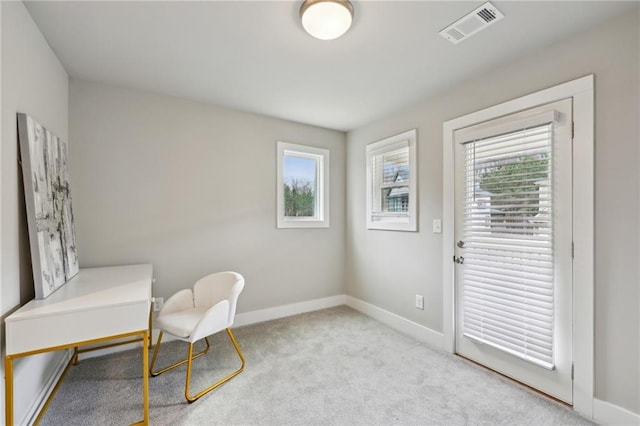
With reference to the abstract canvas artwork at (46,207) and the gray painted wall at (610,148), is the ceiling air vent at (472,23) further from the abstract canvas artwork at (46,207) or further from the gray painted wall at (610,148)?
the abstract canvas artwork at (46,207)

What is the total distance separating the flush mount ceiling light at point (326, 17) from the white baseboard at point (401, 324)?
265cm

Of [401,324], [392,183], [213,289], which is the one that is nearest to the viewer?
[213,289]

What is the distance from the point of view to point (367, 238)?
3668mm

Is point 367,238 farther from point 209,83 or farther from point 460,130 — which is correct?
point 209,83

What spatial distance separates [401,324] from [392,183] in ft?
5.11

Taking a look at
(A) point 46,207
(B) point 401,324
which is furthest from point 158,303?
(B) point 401,324

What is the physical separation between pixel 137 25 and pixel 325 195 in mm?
2578

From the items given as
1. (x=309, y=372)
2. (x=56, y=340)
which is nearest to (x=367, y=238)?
(x=309, y=372)

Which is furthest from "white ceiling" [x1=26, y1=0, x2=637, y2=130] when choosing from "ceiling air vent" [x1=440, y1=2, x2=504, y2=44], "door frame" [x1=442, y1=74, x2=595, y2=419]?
"door frame" [x1=442, y1=74, x2=595, y2=419]

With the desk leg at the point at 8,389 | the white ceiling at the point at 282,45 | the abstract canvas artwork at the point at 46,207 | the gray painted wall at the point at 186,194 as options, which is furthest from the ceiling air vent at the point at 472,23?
the desk leg at the point at 8,389

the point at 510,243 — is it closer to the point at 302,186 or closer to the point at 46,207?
the point at 302,186

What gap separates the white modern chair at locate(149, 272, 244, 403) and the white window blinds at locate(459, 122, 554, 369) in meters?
1.96

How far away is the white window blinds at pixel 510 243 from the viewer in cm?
200

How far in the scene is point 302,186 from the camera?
3789 mm
